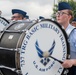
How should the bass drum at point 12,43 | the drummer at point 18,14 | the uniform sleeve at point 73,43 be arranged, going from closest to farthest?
the bass drum at point 12,43
the uniform sleeve at point 73,43
the drummer at point 18,14

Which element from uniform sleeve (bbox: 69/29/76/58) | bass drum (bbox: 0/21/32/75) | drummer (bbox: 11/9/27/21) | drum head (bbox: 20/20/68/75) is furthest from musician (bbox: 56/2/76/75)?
drummer (bbox: 11/9/27/21)

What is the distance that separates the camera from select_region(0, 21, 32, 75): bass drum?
11.7 feet

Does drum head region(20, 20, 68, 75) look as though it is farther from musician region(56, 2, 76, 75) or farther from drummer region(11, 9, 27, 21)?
drummer region(11, 9, 27, 21)

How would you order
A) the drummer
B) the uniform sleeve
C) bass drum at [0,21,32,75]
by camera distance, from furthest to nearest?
the drummer
the uniform sleeve
bass drum at [0,21,32,75]

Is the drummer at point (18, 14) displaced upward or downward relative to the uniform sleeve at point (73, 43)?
upward

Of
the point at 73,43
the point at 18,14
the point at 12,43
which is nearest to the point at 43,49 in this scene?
the point at 12,43

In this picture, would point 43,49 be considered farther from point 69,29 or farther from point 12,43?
point 69,29

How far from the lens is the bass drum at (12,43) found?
140 inches

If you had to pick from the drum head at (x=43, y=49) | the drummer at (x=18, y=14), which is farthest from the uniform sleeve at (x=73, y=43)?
the drummer at (x=18, y=14)

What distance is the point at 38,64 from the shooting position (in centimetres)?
375

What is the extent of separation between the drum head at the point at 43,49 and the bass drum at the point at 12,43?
59 millimetres

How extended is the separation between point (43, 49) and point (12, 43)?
396mm

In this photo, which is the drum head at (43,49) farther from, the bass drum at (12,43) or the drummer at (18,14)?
the drummer at (18,14)

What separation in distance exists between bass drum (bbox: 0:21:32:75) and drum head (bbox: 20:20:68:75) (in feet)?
0.19
